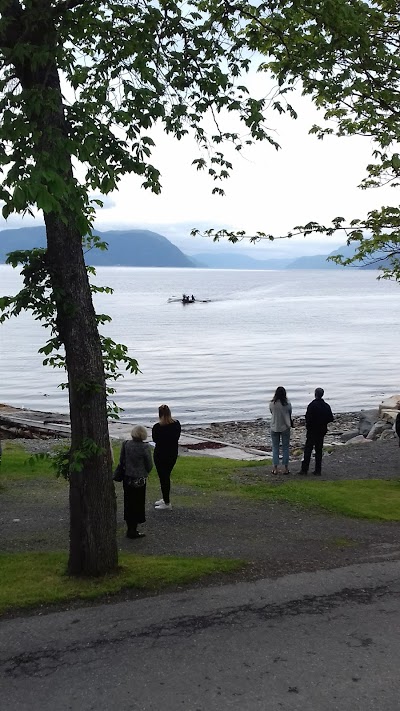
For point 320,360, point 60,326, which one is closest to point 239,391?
point 320,360

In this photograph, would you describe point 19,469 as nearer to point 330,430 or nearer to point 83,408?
point 83,408

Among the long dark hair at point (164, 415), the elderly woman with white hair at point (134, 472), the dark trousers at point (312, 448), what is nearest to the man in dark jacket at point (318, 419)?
the dark trousers at point (312, 448)

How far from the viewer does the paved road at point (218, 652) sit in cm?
637

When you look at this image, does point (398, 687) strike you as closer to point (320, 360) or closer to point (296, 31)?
point (296, 31)

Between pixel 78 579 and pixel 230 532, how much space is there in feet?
10.5

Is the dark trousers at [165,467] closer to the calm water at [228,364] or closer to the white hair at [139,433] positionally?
the white hair at [139,433]

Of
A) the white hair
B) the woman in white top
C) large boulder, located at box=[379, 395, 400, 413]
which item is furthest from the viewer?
large boulder, located at box=[379, 395, 400, 413]

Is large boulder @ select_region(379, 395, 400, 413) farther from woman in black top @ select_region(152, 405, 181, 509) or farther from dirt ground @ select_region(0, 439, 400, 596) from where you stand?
woman in black top @ select_region(152, 405, 181, 509)

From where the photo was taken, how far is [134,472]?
11.1 meters

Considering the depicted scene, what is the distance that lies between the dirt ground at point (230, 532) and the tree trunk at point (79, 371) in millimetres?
1030

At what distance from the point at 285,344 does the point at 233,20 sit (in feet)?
218

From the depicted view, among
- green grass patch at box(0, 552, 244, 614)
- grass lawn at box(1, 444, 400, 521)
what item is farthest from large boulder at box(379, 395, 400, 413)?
green grass patch at box(0, 552, 244, 614)

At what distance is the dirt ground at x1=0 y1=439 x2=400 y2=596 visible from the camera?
10344 millimetres

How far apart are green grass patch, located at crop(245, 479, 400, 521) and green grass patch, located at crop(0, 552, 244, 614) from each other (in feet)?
12.6
